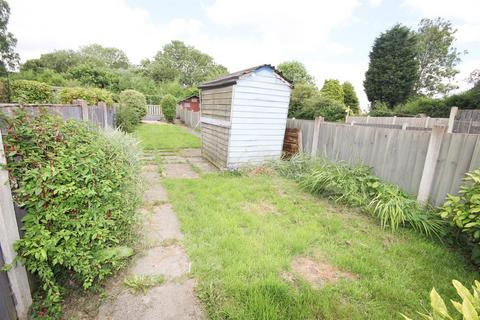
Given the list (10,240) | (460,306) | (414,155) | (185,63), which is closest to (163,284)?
(10,240)

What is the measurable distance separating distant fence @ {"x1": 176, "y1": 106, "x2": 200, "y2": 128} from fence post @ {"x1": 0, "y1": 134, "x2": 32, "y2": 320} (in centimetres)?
1238

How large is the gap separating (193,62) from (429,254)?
4483 centimetres

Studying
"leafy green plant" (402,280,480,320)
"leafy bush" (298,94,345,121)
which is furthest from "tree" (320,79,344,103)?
"leafy green plant" (402,280,480,320)

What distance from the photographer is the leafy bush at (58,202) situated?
1.45m

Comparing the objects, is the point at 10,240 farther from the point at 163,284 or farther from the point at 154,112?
the point at 154,112

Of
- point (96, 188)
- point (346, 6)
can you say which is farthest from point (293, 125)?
point (96, 188)

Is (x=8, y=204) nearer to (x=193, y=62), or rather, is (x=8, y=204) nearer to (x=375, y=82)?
(x=375, y=82)

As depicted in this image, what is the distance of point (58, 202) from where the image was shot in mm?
1506

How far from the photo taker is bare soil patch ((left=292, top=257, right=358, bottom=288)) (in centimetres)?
210

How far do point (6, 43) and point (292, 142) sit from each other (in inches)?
1230

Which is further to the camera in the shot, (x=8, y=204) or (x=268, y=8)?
(x=268, y=8)

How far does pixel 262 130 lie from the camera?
5.78 meters

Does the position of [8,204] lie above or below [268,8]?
below

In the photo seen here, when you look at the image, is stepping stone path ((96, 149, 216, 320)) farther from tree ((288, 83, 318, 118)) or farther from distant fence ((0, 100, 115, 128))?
tree ((288, 83, 318, 118))
